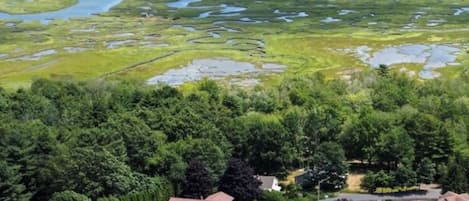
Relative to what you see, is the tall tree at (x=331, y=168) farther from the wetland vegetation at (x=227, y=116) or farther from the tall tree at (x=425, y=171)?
the tall tree at (x=425, y=171)

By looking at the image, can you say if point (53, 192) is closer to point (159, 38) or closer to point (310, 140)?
point (310, 140)

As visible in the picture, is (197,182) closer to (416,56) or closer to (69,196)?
(69,196)

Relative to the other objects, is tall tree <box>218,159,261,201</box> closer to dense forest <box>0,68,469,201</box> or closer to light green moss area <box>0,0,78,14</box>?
dense forest <box>0,68,469,201</box>

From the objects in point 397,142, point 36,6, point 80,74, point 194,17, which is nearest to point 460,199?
point 397,142

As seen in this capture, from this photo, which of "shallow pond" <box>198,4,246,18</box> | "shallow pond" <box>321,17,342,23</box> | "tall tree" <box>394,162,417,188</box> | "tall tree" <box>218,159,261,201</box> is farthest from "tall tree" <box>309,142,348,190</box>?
"shallow pond" <box>198,4,246,18</box>

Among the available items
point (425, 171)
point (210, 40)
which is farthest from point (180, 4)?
point (425, 171)

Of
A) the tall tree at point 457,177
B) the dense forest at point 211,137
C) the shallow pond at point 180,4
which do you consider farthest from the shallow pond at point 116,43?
the tall tree at point 457,177
